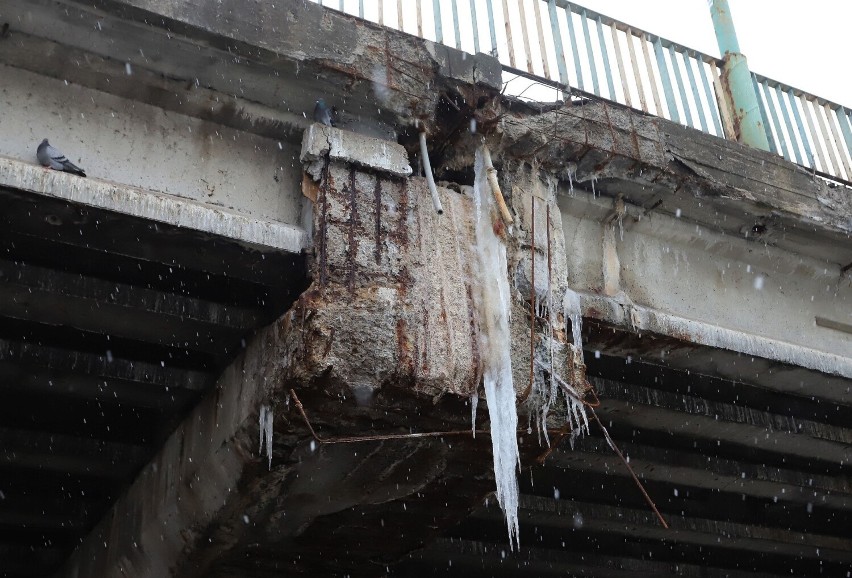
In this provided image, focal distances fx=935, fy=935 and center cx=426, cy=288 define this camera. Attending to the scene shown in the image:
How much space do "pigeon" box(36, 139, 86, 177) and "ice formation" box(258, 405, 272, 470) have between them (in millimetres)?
1279

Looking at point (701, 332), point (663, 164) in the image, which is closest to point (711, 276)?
point (701, 332)

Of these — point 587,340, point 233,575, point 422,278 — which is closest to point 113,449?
point 233,575

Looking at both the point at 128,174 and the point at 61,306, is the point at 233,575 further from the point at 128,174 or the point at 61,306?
the point at 128,174

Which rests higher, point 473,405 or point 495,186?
point 495,186

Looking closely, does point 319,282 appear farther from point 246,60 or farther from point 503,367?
point 246,60

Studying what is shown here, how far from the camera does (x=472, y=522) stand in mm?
6785

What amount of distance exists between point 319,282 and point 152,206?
0.78 meters

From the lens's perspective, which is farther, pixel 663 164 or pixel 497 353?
pixel 663 164

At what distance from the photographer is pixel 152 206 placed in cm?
400

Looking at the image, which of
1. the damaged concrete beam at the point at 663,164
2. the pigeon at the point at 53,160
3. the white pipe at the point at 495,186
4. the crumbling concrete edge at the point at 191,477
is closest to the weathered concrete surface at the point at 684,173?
the damaged concrete beam at the point at 663,164

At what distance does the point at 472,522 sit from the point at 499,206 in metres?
3.01

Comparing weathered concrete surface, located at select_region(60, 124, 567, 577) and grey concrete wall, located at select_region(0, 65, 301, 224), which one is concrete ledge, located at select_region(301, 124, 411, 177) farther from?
grey concrete wall, located at select_region(0, 65, 301, 224)

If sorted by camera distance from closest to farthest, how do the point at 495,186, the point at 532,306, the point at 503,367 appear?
the point at 503,367 → the point at 532,306 → the point at 495,186

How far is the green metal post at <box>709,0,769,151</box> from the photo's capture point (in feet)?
21.3
